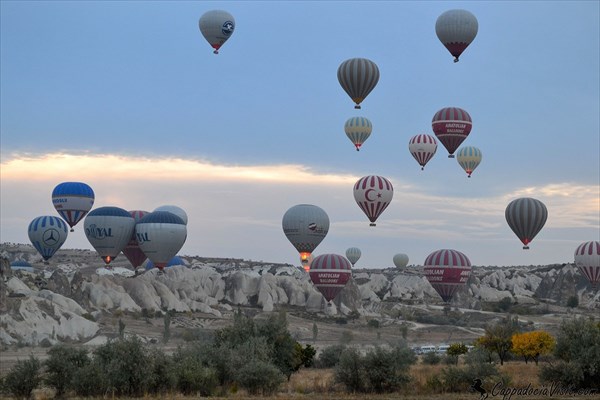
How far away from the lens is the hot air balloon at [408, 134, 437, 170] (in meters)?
83.5

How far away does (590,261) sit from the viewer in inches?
3337

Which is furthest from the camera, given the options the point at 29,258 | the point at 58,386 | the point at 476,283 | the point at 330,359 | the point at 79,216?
the point at 29,258

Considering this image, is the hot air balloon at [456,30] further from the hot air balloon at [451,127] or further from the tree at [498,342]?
the tree at [498,342]

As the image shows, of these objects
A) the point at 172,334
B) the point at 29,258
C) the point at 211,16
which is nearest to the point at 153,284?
the point at 172,334

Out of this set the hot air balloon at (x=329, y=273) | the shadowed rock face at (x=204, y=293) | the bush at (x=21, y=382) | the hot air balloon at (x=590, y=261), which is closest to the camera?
the bush at (x=21, y=382)

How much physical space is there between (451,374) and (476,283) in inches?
4797

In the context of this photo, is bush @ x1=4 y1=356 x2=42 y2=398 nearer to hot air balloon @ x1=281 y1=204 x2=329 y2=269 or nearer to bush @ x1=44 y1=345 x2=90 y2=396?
bush @ x1=44 y1=345 x2=90 y2=396

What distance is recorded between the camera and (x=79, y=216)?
84062 millimetres

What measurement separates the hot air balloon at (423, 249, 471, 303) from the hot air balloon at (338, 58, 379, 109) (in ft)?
49.4

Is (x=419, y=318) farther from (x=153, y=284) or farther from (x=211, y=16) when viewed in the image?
(x=211, y=16)

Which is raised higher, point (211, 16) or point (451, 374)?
point (211, 16)

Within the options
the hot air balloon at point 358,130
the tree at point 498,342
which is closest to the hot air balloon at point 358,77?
the hot air balloon at point 358,130

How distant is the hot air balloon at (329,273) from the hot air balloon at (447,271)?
7.13 meters

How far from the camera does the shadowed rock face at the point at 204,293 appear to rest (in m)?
79.1
